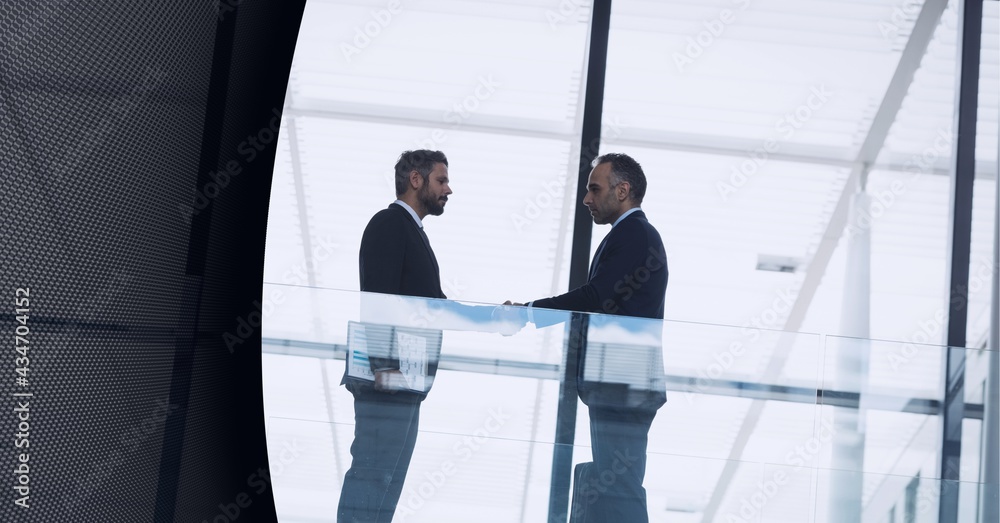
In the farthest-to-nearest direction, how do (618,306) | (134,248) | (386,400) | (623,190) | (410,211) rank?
(623,190), (410,211), (618,306), (386,400), (134,248)

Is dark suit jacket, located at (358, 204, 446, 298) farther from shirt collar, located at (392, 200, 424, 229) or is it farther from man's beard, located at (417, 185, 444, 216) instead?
man's beard, located at (417, 185, 444, 216)

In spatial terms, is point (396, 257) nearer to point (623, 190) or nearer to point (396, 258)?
point (396, 258)

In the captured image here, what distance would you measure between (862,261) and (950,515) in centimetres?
750

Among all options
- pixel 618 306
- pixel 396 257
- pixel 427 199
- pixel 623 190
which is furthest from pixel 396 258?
pixel 623 190

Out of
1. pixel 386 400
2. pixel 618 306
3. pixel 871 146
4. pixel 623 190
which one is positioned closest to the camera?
pixel 386 400

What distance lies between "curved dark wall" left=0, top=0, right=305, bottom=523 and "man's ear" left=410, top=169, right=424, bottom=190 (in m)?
2.07

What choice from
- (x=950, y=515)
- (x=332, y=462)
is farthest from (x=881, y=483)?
(x=332, y=462)

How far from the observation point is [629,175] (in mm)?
2594

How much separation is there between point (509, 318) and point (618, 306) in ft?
1.05

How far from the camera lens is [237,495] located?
0.54m

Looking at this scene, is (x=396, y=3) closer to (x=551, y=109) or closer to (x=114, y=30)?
(x=551, y=109)

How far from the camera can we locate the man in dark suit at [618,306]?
2.02 meters

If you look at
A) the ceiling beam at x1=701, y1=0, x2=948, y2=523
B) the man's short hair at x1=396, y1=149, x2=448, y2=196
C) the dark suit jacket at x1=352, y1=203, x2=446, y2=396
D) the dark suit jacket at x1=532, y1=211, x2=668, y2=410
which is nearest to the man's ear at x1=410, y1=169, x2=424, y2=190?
the man's short hair at x1=396, y1=149, x2=448, y2=196

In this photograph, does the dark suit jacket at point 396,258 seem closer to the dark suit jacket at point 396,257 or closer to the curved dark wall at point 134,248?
the dark suit jacket at point 396,257
